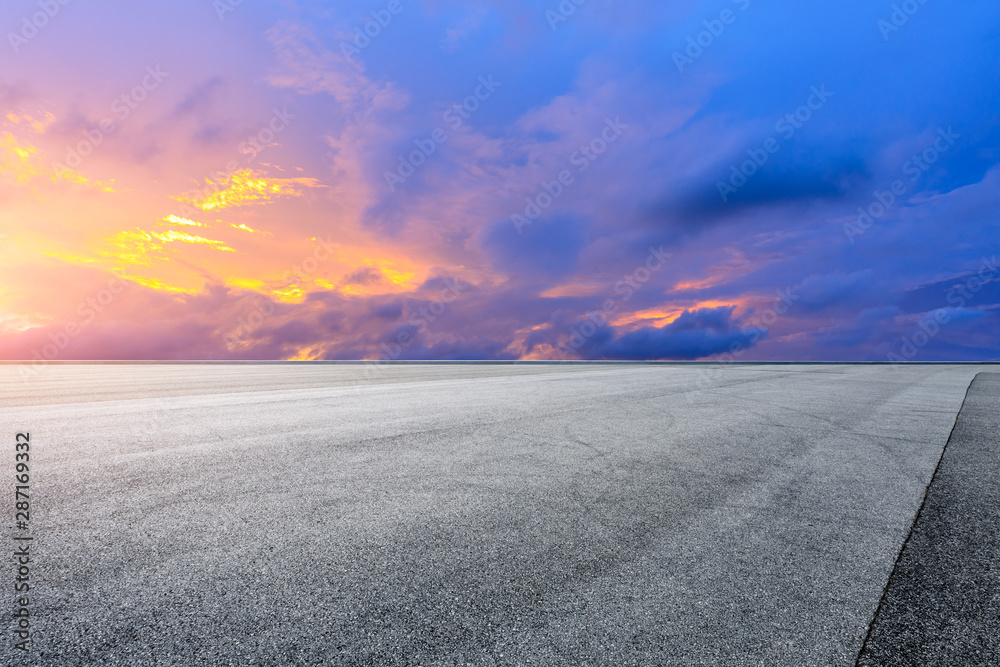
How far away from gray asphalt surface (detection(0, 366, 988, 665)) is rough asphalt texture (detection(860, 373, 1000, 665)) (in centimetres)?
12

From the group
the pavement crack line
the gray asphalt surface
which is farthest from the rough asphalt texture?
the gray asphalt surface

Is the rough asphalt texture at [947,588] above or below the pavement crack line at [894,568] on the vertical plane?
below

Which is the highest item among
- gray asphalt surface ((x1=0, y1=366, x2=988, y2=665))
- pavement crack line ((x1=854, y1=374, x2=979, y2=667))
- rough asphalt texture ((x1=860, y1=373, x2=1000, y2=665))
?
gray asphalt surface ((x1=0, y1=366, x2=988, y2=665))

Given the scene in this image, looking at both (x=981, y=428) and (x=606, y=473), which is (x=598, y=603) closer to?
(x=606, y=473)

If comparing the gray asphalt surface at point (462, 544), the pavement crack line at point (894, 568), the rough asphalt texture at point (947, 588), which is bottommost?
the rough asphalt texture at point (947, 588)

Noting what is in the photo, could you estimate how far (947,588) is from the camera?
2.84m

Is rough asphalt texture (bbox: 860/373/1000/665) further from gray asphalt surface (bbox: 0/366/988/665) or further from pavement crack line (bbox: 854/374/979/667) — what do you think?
gray asphalt surface (bbox: 0/366/988/665)

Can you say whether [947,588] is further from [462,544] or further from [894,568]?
[462,544]

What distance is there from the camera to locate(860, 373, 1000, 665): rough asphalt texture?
2.26m

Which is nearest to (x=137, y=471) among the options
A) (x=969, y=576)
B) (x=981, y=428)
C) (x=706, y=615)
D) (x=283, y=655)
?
(x=283, y=655)

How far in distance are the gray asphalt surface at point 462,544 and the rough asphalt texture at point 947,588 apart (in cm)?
12

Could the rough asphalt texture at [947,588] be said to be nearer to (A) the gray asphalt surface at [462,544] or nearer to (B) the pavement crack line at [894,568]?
(B) the pavement crack line at [894,568]

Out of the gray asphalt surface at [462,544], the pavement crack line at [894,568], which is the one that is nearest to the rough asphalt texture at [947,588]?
the pavement crack line at [894,568]

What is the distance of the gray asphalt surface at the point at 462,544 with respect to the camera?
2.27 meters
